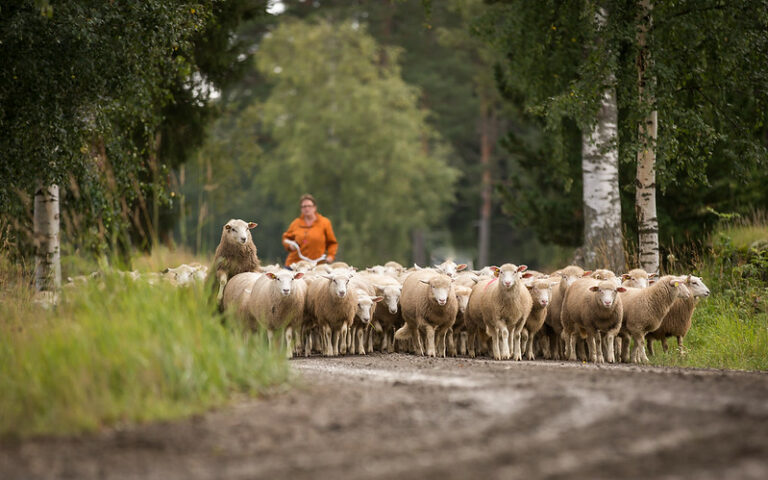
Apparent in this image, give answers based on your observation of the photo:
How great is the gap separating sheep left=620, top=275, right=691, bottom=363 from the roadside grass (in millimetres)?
360

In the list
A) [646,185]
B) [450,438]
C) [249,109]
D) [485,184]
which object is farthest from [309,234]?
[485,184]

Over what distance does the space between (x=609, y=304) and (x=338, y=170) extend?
30.2m

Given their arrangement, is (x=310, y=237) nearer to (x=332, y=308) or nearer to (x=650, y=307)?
(x=332, y=308)

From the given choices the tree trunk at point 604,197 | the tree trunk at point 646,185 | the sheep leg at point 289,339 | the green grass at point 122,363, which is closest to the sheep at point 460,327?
the sheep leg at point 289,339

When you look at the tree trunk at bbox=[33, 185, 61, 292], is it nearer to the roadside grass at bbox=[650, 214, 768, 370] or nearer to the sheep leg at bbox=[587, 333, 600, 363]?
the sheep leg at bbox=[587, 333, 600, 363]

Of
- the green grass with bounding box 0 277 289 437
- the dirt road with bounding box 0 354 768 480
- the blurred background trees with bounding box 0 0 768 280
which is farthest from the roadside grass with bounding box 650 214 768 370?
the green grass with bounding box 0 277 289 437

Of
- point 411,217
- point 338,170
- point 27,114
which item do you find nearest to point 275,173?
point 338,170

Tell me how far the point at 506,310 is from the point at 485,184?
108 ft

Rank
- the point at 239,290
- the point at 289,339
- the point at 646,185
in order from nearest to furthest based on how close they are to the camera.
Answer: the point at 289,339 < the point at 239,290 < the point at 646,185

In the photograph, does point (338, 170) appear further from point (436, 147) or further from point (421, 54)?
point (421, 54)

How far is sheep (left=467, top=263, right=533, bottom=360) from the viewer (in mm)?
11547

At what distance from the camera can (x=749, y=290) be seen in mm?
13242

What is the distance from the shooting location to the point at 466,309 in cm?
1255

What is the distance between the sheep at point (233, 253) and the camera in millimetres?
11625
